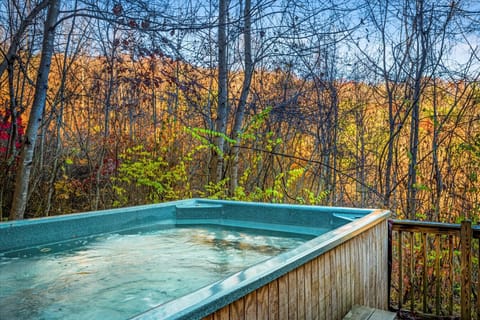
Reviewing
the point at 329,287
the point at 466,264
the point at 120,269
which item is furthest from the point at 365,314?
the point at 120,269

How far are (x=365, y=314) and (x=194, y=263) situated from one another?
118 centimetres

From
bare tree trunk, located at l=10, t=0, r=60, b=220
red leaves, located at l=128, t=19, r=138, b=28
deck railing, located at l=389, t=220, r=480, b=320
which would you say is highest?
red leaves, located at l=128, t=19, r=138, b=28

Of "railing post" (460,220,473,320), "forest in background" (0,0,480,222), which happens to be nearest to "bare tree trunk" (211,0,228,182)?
"forest in background" (0,0,480,222)

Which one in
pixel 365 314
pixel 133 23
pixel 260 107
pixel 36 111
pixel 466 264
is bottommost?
pixel 365 314

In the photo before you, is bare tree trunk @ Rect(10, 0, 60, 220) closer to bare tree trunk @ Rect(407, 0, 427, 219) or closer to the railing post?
the railing post

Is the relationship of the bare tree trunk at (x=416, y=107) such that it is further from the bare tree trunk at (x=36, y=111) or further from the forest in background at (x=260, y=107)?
the bare tree trunk at (x=36, y=111)

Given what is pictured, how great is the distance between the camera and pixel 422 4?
520 cm

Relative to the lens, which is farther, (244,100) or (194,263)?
(244,100)

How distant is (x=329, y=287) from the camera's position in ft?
7.28

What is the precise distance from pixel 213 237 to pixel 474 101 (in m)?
3.77

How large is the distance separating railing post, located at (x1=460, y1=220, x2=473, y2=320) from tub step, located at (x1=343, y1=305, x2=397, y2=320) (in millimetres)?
914

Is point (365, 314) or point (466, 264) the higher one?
point (466, 264)

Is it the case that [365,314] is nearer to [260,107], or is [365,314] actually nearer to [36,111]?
[36,111]

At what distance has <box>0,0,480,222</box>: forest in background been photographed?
4949 mm
